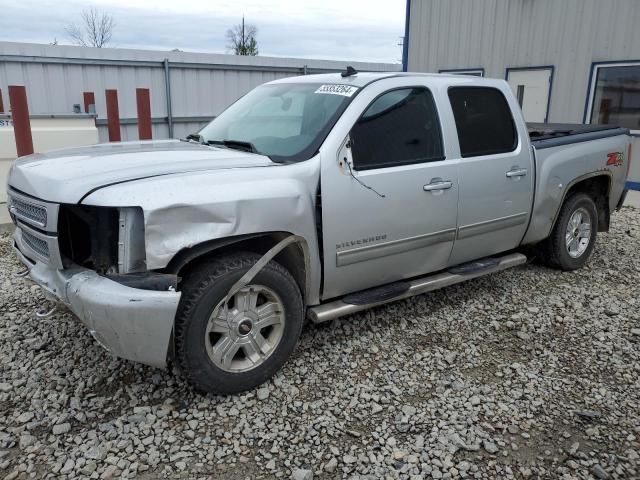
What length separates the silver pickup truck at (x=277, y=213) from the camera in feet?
8.79

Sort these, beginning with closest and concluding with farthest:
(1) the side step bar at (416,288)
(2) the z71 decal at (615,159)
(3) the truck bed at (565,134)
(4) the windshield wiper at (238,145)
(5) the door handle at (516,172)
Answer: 1. (1) the side step bar at (416,288)
2. (4) the windshield wiper at (238,145)
3. (5) the door handle at (516,172)
4. (3) the truck bed at (565,134)
5. (2) the z71 decal at (615,159)

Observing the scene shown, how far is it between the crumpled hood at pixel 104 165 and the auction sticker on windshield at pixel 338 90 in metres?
0.74

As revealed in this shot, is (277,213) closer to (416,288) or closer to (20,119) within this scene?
(416,288)

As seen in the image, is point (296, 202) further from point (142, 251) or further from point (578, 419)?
point (578, 419)

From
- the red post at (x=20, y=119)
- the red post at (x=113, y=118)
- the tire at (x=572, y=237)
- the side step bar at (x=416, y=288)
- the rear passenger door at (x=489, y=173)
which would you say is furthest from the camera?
the red post at (x=113, y=118)

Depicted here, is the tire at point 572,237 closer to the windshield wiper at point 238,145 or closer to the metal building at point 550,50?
the windshield wiper at point 238,145

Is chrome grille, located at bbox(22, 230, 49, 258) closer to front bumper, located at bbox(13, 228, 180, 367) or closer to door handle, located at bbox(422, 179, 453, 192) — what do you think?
front bumper, located at bbox(13, 228, 180, 367)

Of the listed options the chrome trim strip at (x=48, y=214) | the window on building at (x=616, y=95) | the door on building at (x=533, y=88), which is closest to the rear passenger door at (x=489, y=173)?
the chrome trim strip at (x=48, y=214)

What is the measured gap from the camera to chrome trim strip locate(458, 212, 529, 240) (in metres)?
4.06

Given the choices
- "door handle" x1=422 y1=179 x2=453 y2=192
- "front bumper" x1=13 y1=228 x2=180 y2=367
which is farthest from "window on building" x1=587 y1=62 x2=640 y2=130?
"front bumper" x1=13 y1=228 x2=180 y2=367

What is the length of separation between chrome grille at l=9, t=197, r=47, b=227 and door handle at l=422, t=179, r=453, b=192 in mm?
2323

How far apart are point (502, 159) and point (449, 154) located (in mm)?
625

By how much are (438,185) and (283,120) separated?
117 cm

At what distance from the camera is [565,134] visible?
5156 millimetres
